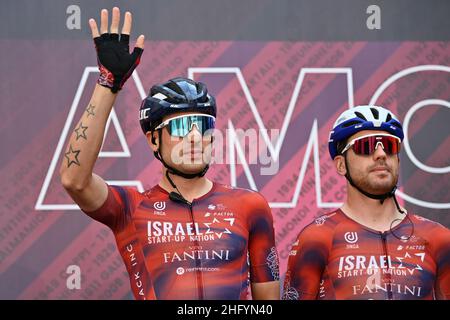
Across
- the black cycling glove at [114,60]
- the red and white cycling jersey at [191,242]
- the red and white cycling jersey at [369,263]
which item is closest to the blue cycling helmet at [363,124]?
the red and white cycling jersey at [369,263]

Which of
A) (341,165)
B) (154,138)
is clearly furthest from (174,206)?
(341,165)

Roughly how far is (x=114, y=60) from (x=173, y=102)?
0.47 metres

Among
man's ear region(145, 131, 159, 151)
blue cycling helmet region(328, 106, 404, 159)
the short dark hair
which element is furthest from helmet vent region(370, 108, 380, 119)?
man's ear region(145, 131, 159, 151)

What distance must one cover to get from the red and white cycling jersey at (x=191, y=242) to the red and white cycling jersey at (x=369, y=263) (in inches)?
7.9

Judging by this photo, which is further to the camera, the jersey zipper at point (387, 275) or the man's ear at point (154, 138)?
the man's ear at point (154, 138)

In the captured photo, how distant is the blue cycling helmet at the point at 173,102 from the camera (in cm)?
494

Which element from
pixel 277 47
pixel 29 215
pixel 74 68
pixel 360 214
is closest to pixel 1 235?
pixel 29 215

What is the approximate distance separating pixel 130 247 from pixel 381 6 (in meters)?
3.70

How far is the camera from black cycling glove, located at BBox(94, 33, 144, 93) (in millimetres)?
4598

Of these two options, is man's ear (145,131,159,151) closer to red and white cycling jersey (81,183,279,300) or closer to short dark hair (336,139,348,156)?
red and white cycling jersey (81,183,279,300)

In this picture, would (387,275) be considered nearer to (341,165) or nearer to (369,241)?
(369,241)

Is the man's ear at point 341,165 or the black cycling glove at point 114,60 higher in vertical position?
the black cycling glove at point 114,60

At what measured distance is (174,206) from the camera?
498 centimetres

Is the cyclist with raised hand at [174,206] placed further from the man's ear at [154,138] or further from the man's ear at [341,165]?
the man's ear at [341,165]
